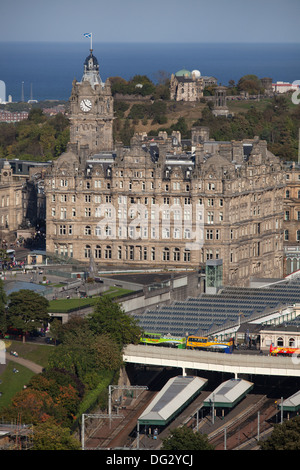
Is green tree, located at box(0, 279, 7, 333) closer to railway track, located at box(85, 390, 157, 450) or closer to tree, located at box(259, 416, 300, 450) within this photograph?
railway track, located at box(85, 390, 157, 450)

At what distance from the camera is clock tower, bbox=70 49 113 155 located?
180 m

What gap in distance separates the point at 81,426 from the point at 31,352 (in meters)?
13.5

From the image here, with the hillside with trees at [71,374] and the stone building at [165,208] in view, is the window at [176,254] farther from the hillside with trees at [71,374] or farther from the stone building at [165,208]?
the hillside with trees at [71,374]

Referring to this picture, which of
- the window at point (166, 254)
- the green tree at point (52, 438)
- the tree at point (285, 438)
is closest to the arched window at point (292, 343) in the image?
the tree at point (285, 438)

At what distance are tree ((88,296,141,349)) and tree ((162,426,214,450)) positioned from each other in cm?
2180

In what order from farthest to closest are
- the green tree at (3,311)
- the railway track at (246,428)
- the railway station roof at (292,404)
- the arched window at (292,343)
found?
the arched window at (292,343), the green tree at (3,311), the railway station roof at (292,404), the railway track at (246,428)

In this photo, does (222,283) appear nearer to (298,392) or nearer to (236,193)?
(236,193)

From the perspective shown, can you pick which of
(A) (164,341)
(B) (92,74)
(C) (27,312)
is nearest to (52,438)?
(C) (27,312)

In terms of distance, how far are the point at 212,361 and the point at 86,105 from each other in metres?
61.1

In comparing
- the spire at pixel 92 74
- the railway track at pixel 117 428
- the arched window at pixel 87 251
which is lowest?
the railway track at pixel 117 428

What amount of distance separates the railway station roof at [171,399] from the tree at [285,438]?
10.3 metres

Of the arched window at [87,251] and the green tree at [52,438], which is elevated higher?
the arched window at [87,251]

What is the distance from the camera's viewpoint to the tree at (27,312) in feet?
431
